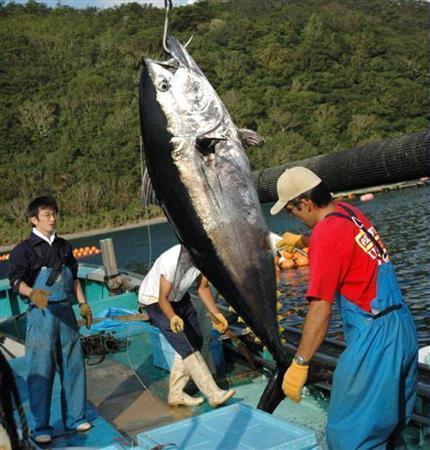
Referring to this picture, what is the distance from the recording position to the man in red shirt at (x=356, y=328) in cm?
347

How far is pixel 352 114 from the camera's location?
80.3 m

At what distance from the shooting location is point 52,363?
18.5 ft

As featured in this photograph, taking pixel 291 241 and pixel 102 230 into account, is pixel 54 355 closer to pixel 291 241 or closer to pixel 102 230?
pixel 291 241

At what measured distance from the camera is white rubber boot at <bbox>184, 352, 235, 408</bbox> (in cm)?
608

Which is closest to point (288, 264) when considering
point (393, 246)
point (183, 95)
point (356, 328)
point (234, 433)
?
point (393, 246)

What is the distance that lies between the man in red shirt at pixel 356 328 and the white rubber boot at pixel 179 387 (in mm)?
2970

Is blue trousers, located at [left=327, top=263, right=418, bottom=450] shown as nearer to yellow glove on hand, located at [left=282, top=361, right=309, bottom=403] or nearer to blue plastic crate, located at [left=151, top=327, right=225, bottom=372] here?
yellow glove on hand, located at [left=282, top=361, right=309, bottom=403]

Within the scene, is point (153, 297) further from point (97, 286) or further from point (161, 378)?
point (97, 286)

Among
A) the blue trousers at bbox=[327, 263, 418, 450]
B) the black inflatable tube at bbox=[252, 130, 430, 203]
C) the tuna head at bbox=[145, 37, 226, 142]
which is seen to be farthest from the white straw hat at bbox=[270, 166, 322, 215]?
the blue trousers at bbox=[327, 263, 418, 450]

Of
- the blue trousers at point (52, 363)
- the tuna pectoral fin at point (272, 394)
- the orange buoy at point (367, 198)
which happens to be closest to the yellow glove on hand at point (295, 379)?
the tuna pectoral fin at point (272, 394)

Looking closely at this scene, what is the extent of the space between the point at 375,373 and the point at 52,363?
3.12 m

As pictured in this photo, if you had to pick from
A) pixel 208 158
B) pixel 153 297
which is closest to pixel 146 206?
pixel 208 158

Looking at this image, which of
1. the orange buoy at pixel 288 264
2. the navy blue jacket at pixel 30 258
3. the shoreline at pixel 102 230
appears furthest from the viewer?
the shoreline at pixel 102 230

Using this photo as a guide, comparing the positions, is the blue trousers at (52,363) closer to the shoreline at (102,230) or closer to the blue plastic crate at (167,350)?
the blue plastic crate at (167,350)
